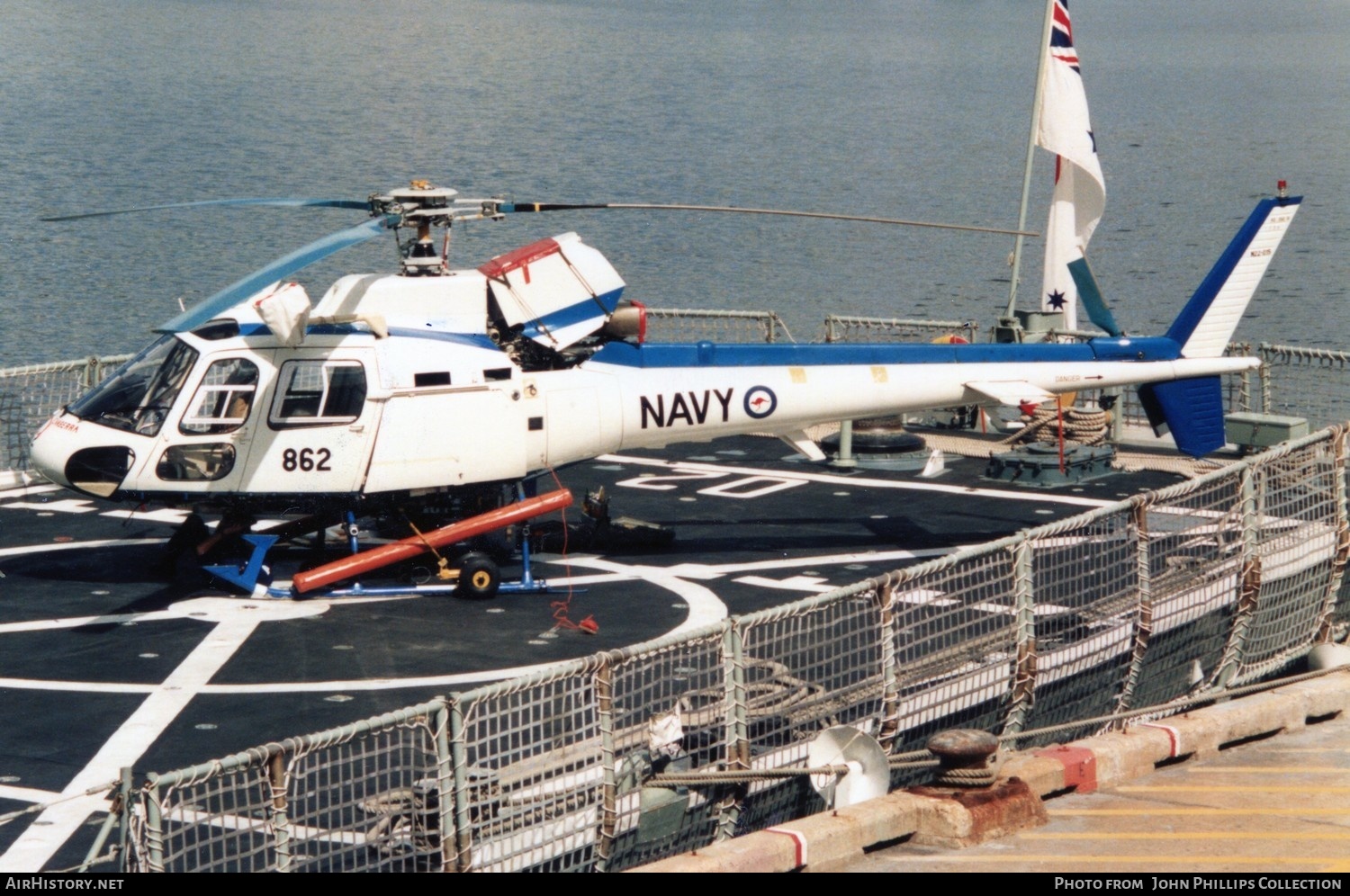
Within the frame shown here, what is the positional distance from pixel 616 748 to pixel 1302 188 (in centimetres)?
7412

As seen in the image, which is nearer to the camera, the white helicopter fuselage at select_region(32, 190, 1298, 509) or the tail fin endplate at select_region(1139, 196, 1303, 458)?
the white helicopter fuselage at select_region(32, 190, 1298, 509)

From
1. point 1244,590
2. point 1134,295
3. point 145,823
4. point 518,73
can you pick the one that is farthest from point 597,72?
point 145,823

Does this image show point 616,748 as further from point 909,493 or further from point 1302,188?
point 1302,188

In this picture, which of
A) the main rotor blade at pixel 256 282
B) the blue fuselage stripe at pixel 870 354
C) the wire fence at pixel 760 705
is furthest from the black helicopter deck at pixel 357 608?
the main rotor blade at pixel 256 282

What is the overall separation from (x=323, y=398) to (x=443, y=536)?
188 cm

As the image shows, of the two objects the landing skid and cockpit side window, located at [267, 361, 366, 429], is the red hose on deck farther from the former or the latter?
cockpit side window, located at [267, 361, 366, 429]

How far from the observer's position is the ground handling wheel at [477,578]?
17.7 meters

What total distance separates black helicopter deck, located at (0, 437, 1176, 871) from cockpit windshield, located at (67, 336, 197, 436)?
174 centimetres

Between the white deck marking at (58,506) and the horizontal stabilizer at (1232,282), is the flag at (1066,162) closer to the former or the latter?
the horizontal stabilizer at (1232,282)

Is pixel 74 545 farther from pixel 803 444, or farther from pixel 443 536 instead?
pixel 803 444

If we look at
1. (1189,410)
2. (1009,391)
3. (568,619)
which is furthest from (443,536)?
(1189,410)

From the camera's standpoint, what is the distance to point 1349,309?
5475 cm

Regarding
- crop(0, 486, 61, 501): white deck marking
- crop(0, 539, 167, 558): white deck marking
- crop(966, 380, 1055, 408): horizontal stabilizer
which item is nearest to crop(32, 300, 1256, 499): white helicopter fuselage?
crop(0, 539, 167, 558): white deck marking

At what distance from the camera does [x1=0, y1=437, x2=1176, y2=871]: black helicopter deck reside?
13797mm
